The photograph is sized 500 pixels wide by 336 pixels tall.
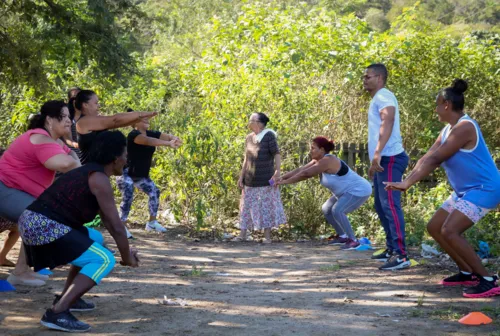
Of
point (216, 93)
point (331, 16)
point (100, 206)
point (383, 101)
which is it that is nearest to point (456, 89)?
point (383, 101)

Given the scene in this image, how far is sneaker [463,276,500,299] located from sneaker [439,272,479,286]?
0.32m

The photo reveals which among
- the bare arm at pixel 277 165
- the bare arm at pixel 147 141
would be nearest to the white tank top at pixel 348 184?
the bare arm at pixel 277 165

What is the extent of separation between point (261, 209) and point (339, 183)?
121 centimetres

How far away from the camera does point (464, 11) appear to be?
46281 mm

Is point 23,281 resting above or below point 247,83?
below

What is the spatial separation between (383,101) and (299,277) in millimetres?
2102

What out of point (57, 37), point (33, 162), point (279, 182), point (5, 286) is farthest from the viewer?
point (57, 37)

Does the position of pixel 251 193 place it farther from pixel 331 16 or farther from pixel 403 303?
pixel 331 16

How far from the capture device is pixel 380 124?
25.3 feet

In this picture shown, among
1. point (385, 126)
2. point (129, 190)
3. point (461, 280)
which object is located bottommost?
point (461, 280)

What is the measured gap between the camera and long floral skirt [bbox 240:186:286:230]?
9914mm

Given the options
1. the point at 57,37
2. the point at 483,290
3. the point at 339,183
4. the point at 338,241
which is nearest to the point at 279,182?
the point at 339,183

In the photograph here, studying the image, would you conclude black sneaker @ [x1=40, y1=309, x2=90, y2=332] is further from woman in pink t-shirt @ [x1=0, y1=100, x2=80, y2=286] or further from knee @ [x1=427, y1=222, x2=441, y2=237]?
knee @ [x1=427, y1=222, x2=441, y2=237]

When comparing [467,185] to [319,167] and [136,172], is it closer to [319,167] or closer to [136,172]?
[319,167]
